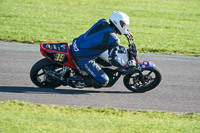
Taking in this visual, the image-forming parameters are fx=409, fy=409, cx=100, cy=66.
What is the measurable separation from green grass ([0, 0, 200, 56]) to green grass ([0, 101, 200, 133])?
5.98m

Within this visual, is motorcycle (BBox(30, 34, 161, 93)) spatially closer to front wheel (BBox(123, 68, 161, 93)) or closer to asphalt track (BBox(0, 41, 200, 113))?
front wheel (BBox(123, 68, 161, 93))

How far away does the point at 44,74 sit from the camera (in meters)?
9.51

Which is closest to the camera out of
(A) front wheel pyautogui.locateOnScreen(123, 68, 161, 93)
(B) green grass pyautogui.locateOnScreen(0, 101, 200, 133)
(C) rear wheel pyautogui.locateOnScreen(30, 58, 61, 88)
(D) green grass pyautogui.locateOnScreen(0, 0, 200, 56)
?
(B) green grass pyautogui.locateOnScreen(0, 101, 200, 133)

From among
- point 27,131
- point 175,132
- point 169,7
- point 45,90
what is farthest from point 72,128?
point 169,7

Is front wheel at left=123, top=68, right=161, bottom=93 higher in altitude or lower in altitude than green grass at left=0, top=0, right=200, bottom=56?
lower

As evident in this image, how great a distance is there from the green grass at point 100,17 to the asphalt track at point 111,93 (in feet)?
9.50

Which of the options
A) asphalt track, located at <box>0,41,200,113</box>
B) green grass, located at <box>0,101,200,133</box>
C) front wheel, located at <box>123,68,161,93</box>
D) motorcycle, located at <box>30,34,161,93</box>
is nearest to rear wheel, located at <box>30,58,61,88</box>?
motorcycle, located at <box>30,34,161,93</box>

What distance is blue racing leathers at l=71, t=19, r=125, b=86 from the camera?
8.92m

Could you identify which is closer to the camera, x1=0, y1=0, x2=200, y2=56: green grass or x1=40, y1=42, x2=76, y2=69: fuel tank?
x1=40, y1=42, x2=76, y2=69: fuel tank

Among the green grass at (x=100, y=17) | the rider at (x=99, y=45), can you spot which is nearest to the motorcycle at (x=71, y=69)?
the rider at (x=99, y=45)

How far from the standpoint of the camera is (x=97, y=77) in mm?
9336

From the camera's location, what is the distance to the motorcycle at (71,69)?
923cm

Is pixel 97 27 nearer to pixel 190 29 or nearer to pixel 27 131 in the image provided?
pixel 27 131

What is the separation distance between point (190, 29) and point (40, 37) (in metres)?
7.26
